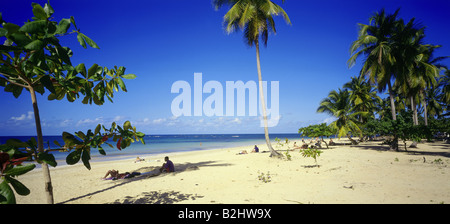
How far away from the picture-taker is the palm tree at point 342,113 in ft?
65.9

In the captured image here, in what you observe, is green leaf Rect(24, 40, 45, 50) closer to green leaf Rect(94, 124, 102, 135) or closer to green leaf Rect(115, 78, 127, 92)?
green leaf Rect(115, 78, 127, 92)

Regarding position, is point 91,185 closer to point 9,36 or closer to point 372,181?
point 9,36

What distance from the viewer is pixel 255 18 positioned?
39.6 ft

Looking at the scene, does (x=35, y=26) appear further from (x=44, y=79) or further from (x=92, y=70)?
(x=92, y=70)

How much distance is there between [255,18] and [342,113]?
15.7 meters

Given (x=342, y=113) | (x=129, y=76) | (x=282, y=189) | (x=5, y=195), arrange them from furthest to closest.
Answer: (x=342, y=113) < (x=282, y=189) < (x=129, y=76) < (x=5, y=195)

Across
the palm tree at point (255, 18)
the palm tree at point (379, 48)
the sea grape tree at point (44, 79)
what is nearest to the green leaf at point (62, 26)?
the sea grape tree at point (44, 79)

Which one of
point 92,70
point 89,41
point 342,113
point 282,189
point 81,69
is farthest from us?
point 342,113

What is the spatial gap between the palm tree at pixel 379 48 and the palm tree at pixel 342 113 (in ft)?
14.8

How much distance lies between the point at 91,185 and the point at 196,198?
221 inches

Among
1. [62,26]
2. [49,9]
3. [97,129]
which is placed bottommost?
[97,129]

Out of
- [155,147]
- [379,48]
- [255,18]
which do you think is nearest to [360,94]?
[379,48]

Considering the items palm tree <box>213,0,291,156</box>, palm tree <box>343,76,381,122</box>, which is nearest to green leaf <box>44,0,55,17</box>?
palm tree <box>213,0,291,156</box>

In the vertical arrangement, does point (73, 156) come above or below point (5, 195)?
above
